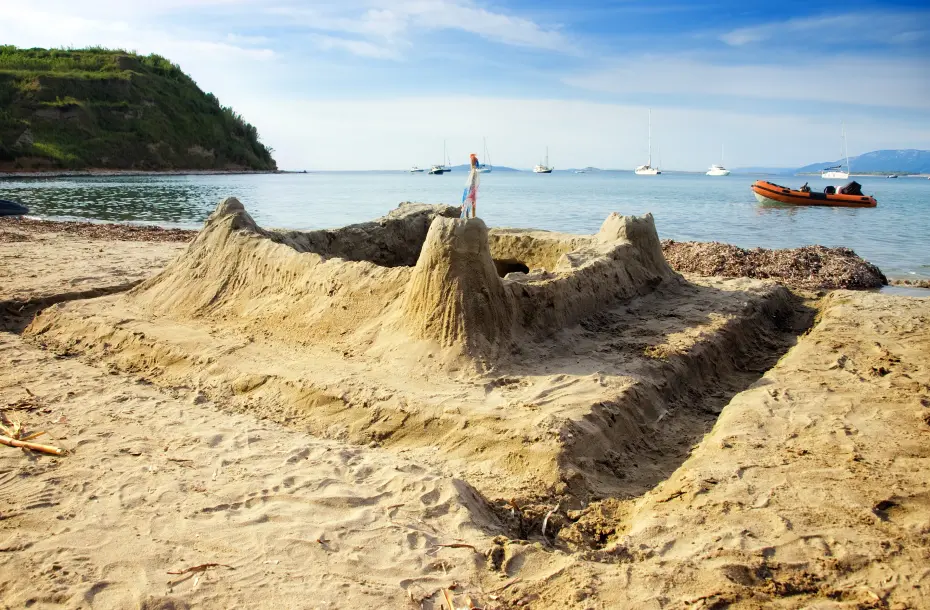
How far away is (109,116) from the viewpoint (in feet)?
167

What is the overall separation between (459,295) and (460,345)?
1.38 ft

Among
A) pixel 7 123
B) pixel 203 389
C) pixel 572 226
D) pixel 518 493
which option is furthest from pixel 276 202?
pixel 518 493

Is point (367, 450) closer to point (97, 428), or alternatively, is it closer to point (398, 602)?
point (398, 602)

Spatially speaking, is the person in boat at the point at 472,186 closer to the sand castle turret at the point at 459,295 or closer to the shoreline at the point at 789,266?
the sand castle turret at the point at 459,295

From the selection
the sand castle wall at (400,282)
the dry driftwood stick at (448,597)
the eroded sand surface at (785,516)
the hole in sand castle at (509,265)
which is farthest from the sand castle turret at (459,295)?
the hole in sand castle at (509,265)

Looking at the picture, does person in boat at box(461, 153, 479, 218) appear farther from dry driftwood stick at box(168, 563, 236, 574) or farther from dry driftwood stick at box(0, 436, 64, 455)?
dry driftwood stick at box(168, 563, 236, 574)

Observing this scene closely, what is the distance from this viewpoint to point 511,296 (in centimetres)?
563

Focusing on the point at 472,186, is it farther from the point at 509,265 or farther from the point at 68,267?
the point at 68,267

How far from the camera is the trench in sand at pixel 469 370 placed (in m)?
4.06

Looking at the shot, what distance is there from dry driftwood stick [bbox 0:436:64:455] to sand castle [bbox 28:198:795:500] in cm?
129

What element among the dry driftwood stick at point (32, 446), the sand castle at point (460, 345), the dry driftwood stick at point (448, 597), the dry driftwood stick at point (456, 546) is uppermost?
the sand castle at point (460, 345)

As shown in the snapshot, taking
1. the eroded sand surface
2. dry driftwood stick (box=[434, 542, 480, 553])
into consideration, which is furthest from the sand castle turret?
dry driftwood stick (box=[434, 542, 480, 553])

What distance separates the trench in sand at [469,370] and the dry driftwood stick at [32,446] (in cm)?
128

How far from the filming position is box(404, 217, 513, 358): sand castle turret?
5.24 m
